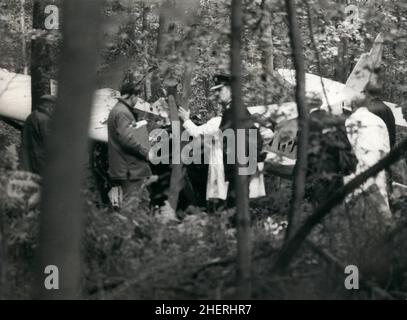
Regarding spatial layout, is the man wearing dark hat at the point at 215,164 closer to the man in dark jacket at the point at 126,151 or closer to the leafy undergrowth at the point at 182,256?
the man in dark jacket at the point at 126,151

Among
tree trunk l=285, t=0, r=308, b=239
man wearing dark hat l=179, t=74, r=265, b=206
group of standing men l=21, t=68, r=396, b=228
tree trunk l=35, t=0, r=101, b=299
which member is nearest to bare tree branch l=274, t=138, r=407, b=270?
tree trunk l=285, t=0, r=308, b=239

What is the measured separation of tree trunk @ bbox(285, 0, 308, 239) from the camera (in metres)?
7.27

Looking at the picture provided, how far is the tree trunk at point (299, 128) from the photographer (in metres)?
7.27

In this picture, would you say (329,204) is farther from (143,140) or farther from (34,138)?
(143,140)

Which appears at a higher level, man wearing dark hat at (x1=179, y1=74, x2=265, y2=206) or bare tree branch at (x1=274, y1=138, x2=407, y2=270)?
man wearing dark hat at (x1=179, y1=74, x2=265, y2=206)

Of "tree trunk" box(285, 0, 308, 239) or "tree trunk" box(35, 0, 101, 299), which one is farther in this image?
"tree trunk" box(285, 0, 308, 239)

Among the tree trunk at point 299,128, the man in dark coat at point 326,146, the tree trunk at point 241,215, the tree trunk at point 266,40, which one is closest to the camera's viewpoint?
Result: the tree trunk at point 241,215

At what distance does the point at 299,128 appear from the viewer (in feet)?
24.2

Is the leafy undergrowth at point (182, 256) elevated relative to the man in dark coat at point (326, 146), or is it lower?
lower

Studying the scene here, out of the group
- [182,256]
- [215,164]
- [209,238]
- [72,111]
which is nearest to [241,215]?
[182,256]

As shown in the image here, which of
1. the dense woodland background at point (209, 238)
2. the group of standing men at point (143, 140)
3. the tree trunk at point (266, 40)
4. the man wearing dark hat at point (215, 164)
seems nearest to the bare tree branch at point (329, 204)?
the dense woodland background at point (209, 238)

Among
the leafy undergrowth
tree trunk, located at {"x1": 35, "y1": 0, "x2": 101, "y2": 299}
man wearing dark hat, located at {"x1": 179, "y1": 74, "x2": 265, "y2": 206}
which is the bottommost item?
the leafy undergrowth

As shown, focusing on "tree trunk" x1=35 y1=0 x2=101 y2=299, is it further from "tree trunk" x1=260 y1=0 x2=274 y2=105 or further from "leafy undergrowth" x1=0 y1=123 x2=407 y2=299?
"tree trunk" x1=260 y1=0 x2=274 y2=105
